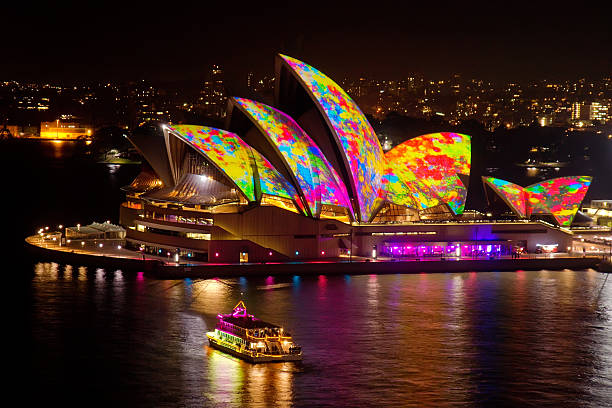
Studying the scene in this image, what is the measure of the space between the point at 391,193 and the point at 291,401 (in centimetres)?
2442

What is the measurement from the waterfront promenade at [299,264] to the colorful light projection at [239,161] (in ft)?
10.4

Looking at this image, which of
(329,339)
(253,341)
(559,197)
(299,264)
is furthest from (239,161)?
(253,341)

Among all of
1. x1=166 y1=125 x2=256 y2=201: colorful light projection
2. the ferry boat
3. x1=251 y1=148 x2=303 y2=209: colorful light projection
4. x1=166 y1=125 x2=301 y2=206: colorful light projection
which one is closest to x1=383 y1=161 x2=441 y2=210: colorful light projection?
x1=251 y1=148 x2=303 y2=209: colorful light projection

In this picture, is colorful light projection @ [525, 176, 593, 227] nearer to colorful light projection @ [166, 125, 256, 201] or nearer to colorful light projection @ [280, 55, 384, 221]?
colorful light projection @ [280, 55, 384, 221]

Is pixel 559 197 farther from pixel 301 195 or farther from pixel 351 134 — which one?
pixel 301 195

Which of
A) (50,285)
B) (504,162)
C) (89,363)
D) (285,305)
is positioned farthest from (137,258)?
(504,162)

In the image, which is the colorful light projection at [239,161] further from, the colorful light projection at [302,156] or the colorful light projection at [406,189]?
the colorful light projection at [406,189]

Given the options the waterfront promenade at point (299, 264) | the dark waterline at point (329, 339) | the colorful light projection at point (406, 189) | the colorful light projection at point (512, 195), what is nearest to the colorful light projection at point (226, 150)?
the waterfront promenade at point (299, 264)

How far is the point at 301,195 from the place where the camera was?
1884 inches

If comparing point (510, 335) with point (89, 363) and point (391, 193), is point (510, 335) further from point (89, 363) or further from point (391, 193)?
point (391, 193)

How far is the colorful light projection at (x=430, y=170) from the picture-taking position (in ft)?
171

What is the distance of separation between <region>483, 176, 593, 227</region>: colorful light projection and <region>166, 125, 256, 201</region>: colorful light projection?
1379cm

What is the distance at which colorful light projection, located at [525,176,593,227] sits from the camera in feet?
180

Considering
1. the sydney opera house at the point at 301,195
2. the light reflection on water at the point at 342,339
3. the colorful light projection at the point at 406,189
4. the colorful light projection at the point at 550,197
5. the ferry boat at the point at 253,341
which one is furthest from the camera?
the colorful light projection at the point at 550,197
